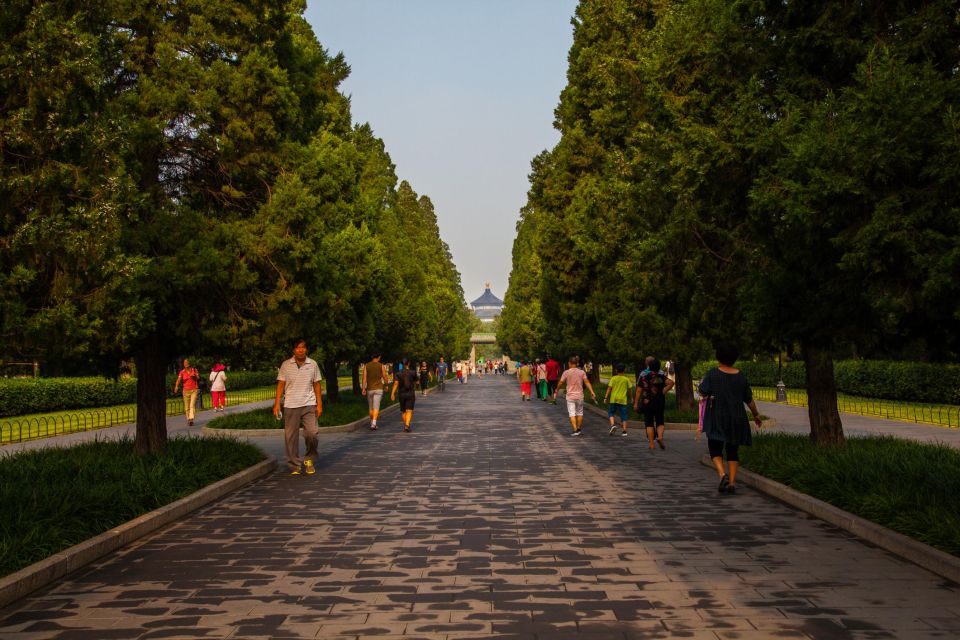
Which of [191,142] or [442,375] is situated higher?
[191,142]

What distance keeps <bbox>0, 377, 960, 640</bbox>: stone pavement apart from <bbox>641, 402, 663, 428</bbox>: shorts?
17.1ft

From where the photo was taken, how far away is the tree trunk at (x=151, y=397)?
14680 mm

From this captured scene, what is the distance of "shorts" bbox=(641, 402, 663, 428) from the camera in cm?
1836

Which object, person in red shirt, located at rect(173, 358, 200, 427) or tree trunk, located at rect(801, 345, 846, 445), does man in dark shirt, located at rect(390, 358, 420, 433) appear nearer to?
person in red shirt, located at rect(173, 358, 200, 427)

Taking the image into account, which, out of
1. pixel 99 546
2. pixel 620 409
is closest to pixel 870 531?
pixel 99 546

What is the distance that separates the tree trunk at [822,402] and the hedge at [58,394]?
20.2 meters

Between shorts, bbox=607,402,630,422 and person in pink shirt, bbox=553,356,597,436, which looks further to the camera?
person in pink shirt, bbox=553,356,597,436

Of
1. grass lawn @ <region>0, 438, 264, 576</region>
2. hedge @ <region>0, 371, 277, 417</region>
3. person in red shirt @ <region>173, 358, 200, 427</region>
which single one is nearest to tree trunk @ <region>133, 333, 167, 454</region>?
grass lawn @ <region>0, 438, 264, 576</region>

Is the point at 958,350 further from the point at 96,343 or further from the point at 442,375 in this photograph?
the point at 442,375

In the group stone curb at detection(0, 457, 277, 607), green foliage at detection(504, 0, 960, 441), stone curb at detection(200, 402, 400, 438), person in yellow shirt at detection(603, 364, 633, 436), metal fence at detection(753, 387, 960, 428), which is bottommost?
metal fence at detection(753, 387, 960, 428)

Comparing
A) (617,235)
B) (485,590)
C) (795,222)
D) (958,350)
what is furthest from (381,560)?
(617,235)

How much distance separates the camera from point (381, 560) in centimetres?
804

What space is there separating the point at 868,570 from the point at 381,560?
3895mm

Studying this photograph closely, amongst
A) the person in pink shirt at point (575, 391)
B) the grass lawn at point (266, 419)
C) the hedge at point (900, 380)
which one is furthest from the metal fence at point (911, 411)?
the grass lawn at point (266, 419)
